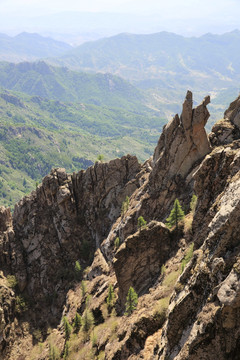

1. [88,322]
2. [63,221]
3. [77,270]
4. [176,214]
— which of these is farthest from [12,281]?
[176,214]

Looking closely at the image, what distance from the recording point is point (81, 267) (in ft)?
301

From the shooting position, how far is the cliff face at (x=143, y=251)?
26406 mm

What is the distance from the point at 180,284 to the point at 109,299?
1332 inches

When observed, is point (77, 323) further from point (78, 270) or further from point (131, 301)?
point (131, 301)

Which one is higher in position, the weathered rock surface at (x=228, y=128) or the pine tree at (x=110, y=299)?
the weathered rock surface at (x=228, y=128)

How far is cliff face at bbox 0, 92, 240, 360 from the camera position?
26406 mm

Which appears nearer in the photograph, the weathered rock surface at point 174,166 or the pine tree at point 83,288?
the weathered rock surface at point 174,166

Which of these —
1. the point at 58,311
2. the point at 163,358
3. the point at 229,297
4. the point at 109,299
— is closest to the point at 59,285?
the point at 58,311

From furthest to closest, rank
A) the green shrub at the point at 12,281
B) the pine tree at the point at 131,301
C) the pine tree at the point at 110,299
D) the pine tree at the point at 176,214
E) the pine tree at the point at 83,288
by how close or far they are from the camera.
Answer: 1. the green shrub at the point at 12,281
2. the pine tree at the point at 83,288
3. the pine tree at the point at 110,299
4. the pine tree at the point at 176,214
5. the pine tree at the point at 131,301

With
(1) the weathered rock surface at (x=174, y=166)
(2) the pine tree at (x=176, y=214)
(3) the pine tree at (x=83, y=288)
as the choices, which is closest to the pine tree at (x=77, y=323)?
(3) the pine tree at (x=83, y=288)

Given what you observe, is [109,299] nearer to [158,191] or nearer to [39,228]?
[158,191]

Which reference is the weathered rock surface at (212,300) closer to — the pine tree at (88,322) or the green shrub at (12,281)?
the pine tree at (88,322)

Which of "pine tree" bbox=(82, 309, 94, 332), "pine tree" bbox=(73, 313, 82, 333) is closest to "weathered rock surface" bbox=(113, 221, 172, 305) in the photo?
"pine tree" bbox=(82, 309, 94, 332)

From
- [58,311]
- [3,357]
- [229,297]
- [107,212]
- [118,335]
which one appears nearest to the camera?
[229,297]
